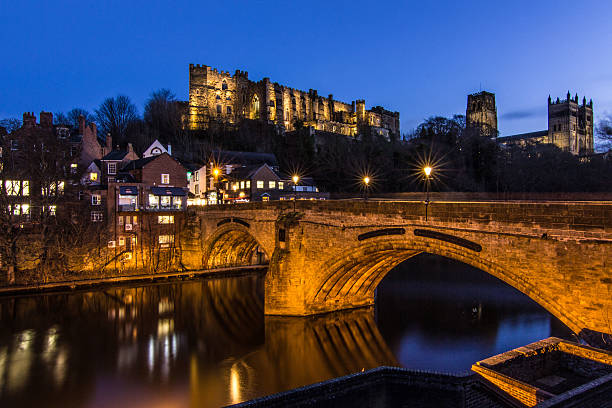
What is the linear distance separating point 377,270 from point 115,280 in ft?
68.3

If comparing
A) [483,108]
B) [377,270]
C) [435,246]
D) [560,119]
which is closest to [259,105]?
[483,108]

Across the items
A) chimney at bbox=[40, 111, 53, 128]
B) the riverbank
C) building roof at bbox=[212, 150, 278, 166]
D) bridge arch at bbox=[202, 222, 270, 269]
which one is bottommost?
the riverbank

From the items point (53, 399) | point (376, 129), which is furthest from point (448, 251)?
point (376, 129)

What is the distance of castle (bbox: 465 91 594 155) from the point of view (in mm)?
107688

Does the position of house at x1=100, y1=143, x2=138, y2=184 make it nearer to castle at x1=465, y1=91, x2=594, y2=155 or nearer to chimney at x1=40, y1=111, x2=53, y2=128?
chimney at x1=40, y1=111, x2=53, y2=128

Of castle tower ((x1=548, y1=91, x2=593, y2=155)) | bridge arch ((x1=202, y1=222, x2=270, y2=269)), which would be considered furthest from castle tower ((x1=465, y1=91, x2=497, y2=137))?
bridge arch ((x1=202, y1=222, x2=270, y2=269))

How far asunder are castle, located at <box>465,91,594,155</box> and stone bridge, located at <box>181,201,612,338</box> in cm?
9756

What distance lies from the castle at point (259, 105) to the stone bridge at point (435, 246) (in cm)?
5210

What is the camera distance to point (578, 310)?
35.5 feet

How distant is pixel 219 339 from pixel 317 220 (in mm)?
8051

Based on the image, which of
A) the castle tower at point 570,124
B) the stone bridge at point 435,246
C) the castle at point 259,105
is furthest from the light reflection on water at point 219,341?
the castle tower at point 570,124

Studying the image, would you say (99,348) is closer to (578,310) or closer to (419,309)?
(419,309)

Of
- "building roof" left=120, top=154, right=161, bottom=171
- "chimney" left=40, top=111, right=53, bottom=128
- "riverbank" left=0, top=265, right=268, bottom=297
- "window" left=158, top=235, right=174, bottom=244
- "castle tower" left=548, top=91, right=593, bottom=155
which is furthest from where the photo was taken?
"castle tower" left=548, top=91, right=593, bottom=155

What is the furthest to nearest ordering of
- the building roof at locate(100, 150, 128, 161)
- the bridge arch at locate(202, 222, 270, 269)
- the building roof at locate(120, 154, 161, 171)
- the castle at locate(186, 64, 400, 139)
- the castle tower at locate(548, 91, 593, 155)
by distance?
1. the castle tower at locate(548, 91, 593, 155)
2. the castle at locate(186, 64, 400, 139)
3. the building roof at locate(100, 150, 128, 161)
4. the building roof at locate(120, 154, 161, 171)
5. the bridge arch at locate(202, 222, 270, 269)
